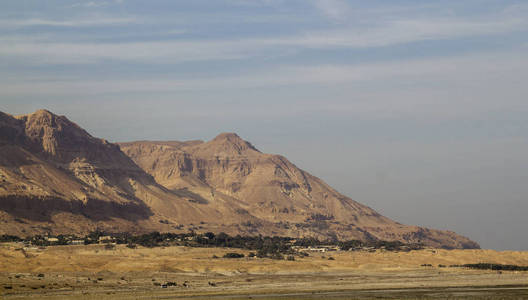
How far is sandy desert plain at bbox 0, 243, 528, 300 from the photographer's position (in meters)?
91.3

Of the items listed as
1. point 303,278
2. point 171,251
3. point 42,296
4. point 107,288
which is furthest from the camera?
point 171,251

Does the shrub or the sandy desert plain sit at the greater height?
the shrub

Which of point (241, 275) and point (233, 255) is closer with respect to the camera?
point (241, 275)

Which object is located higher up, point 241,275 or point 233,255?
point 233,255

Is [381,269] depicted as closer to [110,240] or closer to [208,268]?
[208,268]

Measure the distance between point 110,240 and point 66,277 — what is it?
73.7m

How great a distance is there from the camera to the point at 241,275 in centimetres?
13400

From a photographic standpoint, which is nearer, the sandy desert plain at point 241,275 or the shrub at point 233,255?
the sandy desert plain at point 241,275

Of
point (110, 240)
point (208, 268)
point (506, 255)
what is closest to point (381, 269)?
point (208, 268)

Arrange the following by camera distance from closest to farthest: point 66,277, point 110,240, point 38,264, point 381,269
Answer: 1. point 66,277
2. point 38,264
3. point 381,269
4. point 110,240

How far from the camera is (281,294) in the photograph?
91.9 meters

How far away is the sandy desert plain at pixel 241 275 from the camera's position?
9131cm

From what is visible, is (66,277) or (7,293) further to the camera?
(66,277)

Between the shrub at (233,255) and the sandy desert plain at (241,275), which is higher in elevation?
the shrub at (233,255)
